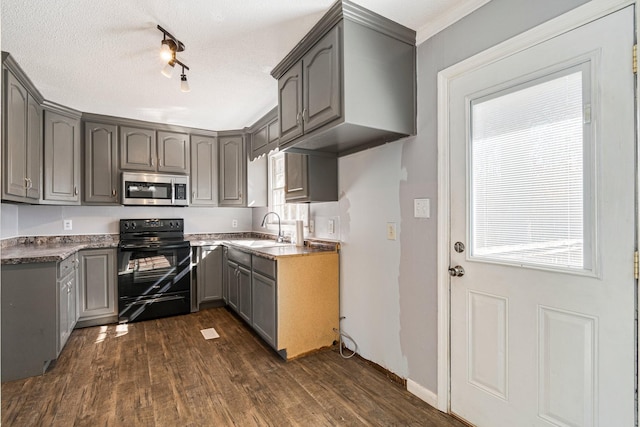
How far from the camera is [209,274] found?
4043 millimetres

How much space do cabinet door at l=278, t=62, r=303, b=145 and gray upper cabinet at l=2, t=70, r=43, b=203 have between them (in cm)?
203

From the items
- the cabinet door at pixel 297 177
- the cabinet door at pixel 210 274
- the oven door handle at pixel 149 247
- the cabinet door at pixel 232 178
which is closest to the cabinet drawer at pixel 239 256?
the cabinet door at pixel 210 274

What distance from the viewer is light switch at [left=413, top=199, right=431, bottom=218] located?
2045 mm

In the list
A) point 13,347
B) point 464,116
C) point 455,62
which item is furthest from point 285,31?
point 13,347

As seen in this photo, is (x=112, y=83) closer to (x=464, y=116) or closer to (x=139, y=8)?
(x=139, y=8)

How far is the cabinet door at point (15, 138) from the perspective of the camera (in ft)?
8.06

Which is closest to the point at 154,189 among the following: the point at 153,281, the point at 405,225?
the point at 153,281

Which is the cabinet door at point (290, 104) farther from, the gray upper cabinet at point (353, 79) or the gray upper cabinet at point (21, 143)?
the gray upper cabinet at point (21, 143)

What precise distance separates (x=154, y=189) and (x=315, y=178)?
2.27m

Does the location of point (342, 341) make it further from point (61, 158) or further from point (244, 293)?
point (61, 158)

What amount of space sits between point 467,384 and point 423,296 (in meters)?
0.54

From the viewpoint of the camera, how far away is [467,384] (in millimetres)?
1857

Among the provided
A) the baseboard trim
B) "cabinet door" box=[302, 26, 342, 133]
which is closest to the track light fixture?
"cabinet door" box=[302, 26, 342, 133]

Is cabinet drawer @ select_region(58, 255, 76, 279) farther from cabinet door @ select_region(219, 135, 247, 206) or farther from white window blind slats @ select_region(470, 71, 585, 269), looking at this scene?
white window blind slats @ select_region(470, 71, 585, 269)
